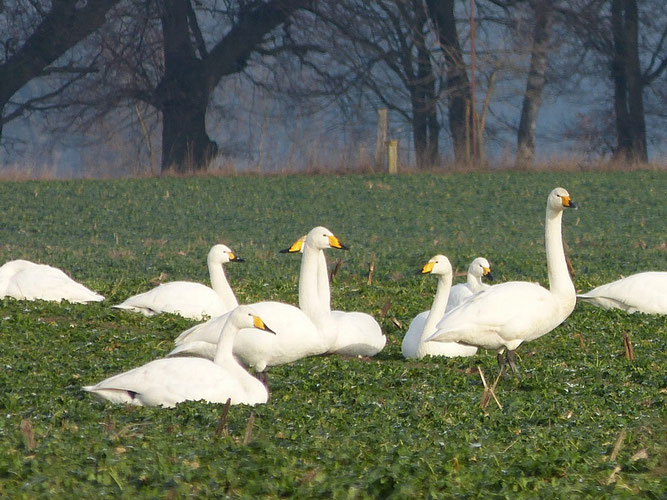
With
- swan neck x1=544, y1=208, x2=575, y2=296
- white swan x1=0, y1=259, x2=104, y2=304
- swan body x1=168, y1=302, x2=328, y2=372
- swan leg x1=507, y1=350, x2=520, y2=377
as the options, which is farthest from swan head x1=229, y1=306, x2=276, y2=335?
white swan x1=0, y1=259, x2=104, y2=304

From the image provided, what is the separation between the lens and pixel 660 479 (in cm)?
505

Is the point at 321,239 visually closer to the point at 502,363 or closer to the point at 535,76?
the point at 502,363

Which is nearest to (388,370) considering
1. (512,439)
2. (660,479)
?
(512,439)

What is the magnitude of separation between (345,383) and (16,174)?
21.5 meters

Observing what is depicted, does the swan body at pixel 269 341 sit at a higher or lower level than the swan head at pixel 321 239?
lower

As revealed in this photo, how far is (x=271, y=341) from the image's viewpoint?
25.7 ft

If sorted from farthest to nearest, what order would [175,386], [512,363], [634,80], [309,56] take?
[634,80]
[309,56]
[512,363]
[175,386]

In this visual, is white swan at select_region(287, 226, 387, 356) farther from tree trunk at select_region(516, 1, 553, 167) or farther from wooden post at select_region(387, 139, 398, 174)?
tree trunk at select_region(516, 1, 553, 167)

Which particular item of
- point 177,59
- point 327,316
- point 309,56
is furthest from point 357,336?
point 309,56

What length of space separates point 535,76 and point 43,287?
25672 millimetres

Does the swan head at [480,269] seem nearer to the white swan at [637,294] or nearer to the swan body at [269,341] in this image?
the white swan at [637,294]

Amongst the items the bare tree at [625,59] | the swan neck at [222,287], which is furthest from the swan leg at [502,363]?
the bare tree at [625,59]

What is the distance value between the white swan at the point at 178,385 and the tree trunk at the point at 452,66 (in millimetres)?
26262

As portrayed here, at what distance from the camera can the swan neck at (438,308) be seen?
8.59 metres
